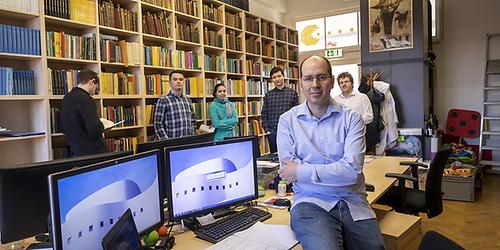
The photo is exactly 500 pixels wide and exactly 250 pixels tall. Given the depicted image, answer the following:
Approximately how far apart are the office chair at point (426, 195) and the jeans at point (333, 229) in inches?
42.1

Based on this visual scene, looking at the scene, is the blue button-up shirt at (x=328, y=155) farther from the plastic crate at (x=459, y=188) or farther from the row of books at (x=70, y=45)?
the plastic crate at (x=459, y=188)

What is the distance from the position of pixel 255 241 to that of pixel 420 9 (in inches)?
176

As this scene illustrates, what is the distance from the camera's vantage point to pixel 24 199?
4.47 ft

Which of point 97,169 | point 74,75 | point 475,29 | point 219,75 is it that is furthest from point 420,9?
point 97,169

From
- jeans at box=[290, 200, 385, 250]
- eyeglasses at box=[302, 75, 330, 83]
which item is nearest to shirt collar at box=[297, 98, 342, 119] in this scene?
eyeglasses at box=[302, 75, 330, 83]

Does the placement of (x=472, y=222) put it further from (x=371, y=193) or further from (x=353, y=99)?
(x=371, y=193)

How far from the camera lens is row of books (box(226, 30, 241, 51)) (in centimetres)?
554

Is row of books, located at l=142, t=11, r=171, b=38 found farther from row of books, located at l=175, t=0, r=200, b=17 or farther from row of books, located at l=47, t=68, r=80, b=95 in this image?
row of books, located at l=47, t=68, r=80, b=95

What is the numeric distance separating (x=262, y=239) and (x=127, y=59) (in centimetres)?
312

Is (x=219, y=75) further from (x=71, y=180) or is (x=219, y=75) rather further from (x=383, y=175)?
(x=71, y=180)

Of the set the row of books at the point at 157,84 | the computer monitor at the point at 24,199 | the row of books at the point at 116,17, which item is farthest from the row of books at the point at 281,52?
the computer monitor at the point at 24,199

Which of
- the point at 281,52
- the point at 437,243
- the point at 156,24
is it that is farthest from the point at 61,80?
the point at 281,52

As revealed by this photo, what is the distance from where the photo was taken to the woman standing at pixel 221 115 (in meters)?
4.59

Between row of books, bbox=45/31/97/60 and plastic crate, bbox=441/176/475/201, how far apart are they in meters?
4.37
